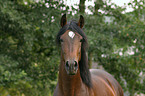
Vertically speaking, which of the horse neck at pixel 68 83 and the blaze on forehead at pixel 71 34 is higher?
the blaze on forehead at pixel 71 34

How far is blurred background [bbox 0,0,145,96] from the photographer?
7.44m

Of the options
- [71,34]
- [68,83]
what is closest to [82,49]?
[71,34]

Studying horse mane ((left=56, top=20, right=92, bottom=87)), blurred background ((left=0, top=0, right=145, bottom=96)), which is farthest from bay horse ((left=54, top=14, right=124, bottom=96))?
A: blurred background ((left=0, top=0, right=145, bottom=96))

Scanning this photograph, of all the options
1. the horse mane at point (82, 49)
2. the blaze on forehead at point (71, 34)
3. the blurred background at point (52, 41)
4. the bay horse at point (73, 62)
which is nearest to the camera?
the bay horse at point (73, 62)

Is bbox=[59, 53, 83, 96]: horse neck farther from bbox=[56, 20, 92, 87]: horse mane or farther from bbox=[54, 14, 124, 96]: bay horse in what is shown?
bbox=[56, 20, 92, 87]: horse mane

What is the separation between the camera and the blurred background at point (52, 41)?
7.44 meters

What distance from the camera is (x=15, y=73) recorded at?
7.41 meters

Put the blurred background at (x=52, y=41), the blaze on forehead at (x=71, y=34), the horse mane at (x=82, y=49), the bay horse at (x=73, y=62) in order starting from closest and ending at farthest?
1. the bay horse at (x=73, y=62)
2. the blaze on forehead at (x=71, y=34)
3. the horse mane at (x=82, y=49)
4. the blurred background at (x=52, y=41)

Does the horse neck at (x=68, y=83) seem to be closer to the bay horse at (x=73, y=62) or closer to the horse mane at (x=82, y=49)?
the bay horse at (x=73, y=62)

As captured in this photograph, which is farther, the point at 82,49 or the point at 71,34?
the point at 82,49

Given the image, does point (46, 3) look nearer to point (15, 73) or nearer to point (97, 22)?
point (97, 22)

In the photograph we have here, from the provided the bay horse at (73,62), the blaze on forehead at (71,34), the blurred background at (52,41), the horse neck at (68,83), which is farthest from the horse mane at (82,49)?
the blurred background at (52,41)

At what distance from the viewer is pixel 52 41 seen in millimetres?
8344

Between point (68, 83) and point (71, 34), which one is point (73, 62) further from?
point (68, 83)
